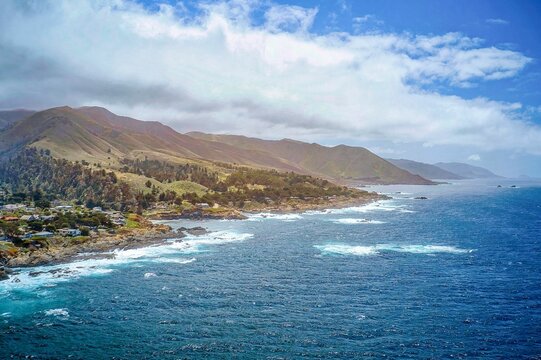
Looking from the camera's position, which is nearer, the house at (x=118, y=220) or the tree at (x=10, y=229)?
the tree at (x=10, y=229)

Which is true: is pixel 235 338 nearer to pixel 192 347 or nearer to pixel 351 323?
pixel 192 347

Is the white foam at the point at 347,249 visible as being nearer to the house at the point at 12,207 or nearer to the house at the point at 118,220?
the house at the point at 118,220

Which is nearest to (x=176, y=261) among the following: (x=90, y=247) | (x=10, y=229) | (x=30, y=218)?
(x=90, y=247)

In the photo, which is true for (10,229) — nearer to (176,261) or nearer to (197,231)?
(176,261)

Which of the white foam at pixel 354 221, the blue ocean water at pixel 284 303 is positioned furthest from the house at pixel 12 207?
the white foam at pixel 354 221

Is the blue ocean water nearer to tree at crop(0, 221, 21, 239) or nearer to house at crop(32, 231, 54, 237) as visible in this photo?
house at crop(32, 231, 54, 237)

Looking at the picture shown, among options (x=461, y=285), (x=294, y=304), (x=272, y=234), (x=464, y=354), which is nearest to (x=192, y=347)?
(x=294, y=304)
